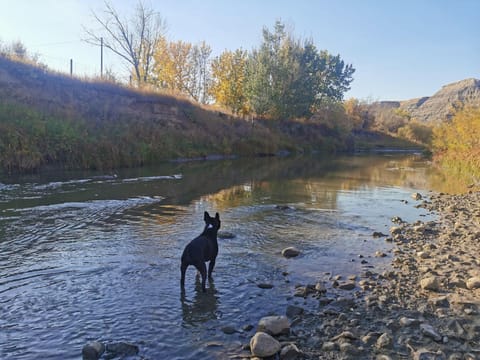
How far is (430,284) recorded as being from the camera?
6227 millimetres

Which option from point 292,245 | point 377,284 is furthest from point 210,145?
point 377,284

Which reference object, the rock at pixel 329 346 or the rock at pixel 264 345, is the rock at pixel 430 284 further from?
the rock at pixel 264 345

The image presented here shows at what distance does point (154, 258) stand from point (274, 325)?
383 cm

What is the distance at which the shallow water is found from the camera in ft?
16.4

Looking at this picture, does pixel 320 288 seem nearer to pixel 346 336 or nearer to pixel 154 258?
pixel 346 336

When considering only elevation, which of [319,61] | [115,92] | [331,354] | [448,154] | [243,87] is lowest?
[331,354]

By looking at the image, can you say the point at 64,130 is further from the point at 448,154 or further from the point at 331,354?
the point at 448,154

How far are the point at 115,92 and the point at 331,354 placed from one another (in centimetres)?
3743

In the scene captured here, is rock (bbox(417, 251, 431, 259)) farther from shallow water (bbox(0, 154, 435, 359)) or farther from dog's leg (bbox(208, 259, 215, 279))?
dog's leg (bbox(208, 259, 215, 279))

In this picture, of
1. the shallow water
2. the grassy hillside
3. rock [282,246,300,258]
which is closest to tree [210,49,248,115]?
the grassy hillside

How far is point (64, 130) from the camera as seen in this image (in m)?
24.2

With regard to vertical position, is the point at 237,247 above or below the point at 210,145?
below

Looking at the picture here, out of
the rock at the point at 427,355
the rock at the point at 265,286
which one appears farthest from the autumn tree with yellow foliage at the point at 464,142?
the rock at the point at 427,355

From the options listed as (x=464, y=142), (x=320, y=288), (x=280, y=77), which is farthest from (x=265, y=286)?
(x=280, y=77)
